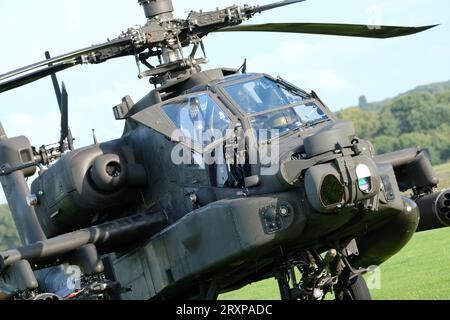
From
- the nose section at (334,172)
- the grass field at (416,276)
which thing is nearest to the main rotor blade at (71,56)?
the nose section at (334,172)

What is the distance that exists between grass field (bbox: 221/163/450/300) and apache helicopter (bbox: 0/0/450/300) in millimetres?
1874

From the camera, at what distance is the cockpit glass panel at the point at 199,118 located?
38.7 feet

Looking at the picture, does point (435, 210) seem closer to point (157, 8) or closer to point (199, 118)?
point (199, 118)

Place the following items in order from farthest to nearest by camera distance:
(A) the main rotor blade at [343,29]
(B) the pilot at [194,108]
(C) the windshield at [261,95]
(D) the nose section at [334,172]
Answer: (A) the main rotor blade at [343,29], (B) the pilot at [194,108], (C) the windshield at [261,95], (D) the nose section at [334,172]

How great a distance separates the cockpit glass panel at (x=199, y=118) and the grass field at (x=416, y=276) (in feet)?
11.8

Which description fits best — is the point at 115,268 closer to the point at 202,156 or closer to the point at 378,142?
the point at 202,156

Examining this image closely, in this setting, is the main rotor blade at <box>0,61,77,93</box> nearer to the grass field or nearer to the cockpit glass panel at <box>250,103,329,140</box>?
the cockpit glass panel at <box>250,103,329,140</box>

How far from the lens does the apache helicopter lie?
10703 mm

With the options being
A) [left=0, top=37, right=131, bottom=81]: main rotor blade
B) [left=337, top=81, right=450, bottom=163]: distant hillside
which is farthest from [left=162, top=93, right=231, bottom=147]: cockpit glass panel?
[left=337, top=81, right=450, bottom=163]: distant hillside

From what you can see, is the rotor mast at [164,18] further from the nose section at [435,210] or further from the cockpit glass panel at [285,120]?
the nose section at [435,210]

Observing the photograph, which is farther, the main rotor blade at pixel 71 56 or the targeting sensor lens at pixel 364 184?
the main rotor blade at pixel 71 56

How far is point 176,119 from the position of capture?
12.2m
